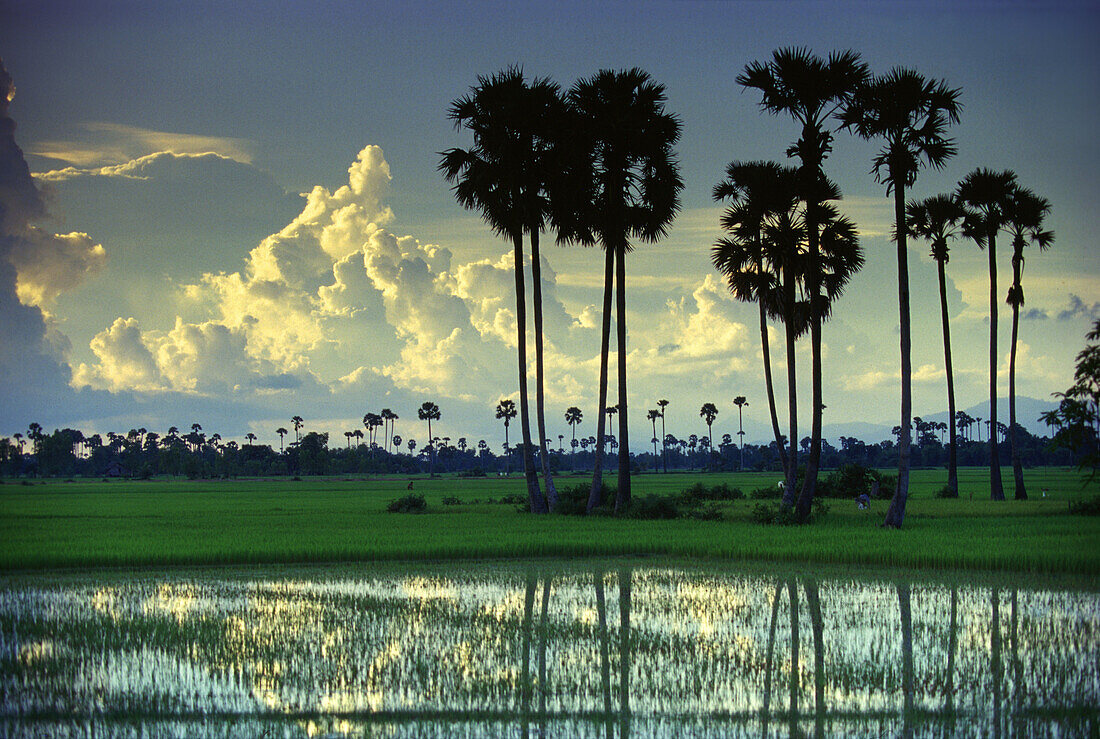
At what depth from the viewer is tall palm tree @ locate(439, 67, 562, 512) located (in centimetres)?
4641

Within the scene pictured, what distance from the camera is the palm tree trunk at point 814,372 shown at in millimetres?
37562

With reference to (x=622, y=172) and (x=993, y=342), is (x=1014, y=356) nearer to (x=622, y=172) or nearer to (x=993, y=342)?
(x=993, y=342)

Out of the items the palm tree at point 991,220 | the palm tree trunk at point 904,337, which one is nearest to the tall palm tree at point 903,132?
the palm tree trunk at point 904,337

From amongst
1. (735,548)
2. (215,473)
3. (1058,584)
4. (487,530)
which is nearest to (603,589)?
(735,548)

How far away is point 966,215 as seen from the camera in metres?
57.2

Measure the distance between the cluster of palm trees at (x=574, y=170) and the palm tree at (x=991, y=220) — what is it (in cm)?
1932

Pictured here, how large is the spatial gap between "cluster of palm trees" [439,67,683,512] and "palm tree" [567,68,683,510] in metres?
0.05

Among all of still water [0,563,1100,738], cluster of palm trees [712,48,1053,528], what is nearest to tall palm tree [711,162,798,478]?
cluster of palm trees [712,48,1053,528]

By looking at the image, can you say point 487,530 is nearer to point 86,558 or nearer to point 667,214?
point 86,558

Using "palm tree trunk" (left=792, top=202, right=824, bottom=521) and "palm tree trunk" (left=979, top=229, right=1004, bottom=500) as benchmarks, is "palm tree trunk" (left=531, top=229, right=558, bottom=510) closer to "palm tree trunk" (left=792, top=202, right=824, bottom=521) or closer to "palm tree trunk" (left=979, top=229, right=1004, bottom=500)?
"palm tree trunk" (left=792, top=202, right=824, bottom=521)

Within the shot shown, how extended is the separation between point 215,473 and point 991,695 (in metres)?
178

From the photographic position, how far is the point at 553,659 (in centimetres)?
1513

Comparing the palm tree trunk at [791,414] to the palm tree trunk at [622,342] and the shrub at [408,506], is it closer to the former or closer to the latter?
the palm tree trunk at [622,342]

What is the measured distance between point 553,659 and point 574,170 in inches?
1381
